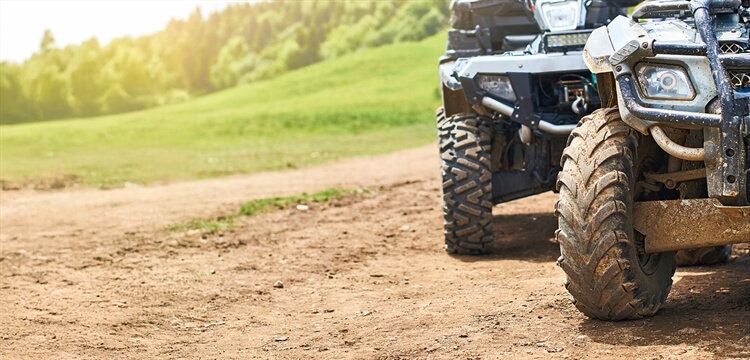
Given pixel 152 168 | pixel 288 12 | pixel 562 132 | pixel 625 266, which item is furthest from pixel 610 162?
pixel 288 12

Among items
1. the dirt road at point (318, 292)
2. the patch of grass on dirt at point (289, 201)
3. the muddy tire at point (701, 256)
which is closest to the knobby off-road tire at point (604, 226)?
the dirt road at point (318, 292)

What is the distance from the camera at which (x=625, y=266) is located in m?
6.11

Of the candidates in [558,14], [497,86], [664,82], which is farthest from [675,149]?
[558,14]

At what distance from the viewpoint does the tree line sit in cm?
2714

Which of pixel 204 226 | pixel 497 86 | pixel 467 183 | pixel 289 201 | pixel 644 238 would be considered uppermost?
pixel 497 86

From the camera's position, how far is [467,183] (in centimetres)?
941

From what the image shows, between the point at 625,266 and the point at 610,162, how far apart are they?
0.50 metres

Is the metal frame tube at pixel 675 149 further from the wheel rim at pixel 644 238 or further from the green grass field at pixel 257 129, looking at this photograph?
the green grass field at pixel 257 129

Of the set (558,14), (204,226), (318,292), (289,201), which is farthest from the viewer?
(289,201)

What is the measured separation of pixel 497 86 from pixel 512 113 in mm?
242

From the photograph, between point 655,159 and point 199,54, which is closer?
point 655,159

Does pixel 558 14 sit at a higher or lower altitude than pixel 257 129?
higher

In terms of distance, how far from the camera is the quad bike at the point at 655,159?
5.82 metres

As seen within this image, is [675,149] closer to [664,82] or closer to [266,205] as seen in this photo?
[664,82]
